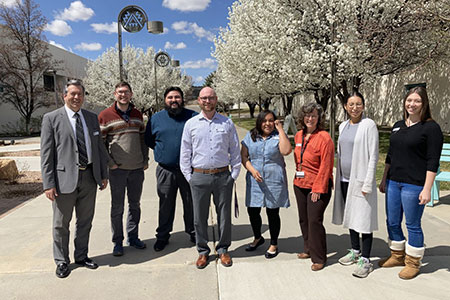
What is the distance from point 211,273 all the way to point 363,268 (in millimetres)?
1515

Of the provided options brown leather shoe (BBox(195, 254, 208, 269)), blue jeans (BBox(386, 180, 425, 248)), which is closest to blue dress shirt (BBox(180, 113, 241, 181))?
brown leather shoe (BBox(195, 254, 208, 269))

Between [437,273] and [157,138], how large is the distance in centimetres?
324

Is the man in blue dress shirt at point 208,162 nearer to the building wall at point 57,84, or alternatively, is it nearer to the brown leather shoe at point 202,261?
the brown leather shoe at point 202,261

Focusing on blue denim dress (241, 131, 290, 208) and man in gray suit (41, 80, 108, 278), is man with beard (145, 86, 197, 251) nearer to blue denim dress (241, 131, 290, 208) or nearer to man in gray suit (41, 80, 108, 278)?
man in gray suit (41, 80, 108, 278)

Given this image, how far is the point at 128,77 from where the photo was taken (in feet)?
101

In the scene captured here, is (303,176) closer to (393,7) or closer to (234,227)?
(234,227)

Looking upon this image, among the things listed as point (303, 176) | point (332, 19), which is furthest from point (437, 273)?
point (332, 19)

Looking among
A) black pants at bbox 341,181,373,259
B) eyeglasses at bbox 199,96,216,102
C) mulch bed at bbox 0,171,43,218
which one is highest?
eyeglasses at bbox 199,96,216,102

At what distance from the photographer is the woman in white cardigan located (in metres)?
3.25

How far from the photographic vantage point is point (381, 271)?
11.1ft

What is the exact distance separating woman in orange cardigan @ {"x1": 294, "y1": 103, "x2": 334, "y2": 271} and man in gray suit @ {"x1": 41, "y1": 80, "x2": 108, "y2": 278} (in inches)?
84.3

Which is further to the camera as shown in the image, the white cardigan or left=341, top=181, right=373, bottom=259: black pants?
left=341, top=181, right=373, bottom=259: black pants

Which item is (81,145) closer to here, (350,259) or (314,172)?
(314,172)

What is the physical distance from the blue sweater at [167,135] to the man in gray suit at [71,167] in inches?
23.7
